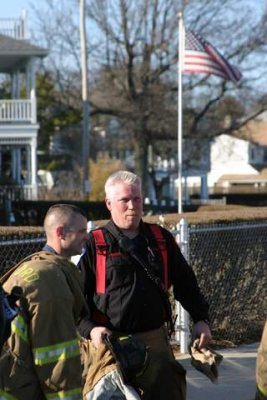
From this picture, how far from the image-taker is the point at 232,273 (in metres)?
9.51

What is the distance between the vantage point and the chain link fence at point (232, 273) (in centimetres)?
906

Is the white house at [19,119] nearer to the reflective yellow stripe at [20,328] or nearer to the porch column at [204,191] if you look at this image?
the porch column at [204,191]

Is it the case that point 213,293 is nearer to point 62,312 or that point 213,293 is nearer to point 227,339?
point 227,339

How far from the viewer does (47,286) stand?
3.81 meters

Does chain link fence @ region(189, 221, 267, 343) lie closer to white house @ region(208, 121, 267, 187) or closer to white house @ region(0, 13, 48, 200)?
white house @ region(0, 13, 48, 200)

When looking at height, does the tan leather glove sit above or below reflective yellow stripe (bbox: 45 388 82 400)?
below

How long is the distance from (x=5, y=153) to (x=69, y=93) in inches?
241

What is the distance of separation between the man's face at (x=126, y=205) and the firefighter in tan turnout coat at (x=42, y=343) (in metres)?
0.90

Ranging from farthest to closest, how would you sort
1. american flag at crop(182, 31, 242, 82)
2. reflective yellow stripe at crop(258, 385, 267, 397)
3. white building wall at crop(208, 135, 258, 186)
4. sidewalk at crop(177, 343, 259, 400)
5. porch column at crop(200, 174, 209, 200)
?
white building wall at crop(208, 135, 258, 186), porch column at crop(200, 174, 209, 200), american flag at crop(182, 31, 242, 82), sidewalk at crop(177, 343, 259, 400), reflective yellow stripe at crop(258, 385, 267, 397)

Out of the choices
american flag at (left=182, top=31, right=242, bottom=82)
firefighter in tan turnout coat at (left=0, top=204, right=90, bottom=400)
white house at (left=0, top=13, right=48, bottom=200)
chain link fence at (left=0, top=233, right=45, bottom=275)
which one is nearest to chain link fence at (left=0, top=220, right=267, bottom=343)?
chain link fence at (left=0, top=233, right=45, bottom=275)

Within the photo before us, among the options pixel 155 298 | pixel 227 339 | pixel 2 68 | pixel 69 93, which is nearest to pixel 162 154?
pixel 69 93

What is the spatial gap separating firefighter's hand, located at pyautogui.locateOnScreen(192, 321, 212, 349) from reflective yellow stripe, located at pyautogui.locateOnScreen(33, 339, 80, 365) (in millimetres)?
1200

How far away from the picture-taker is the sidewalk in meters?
7.12

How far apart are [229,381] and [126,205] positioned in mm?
3394
